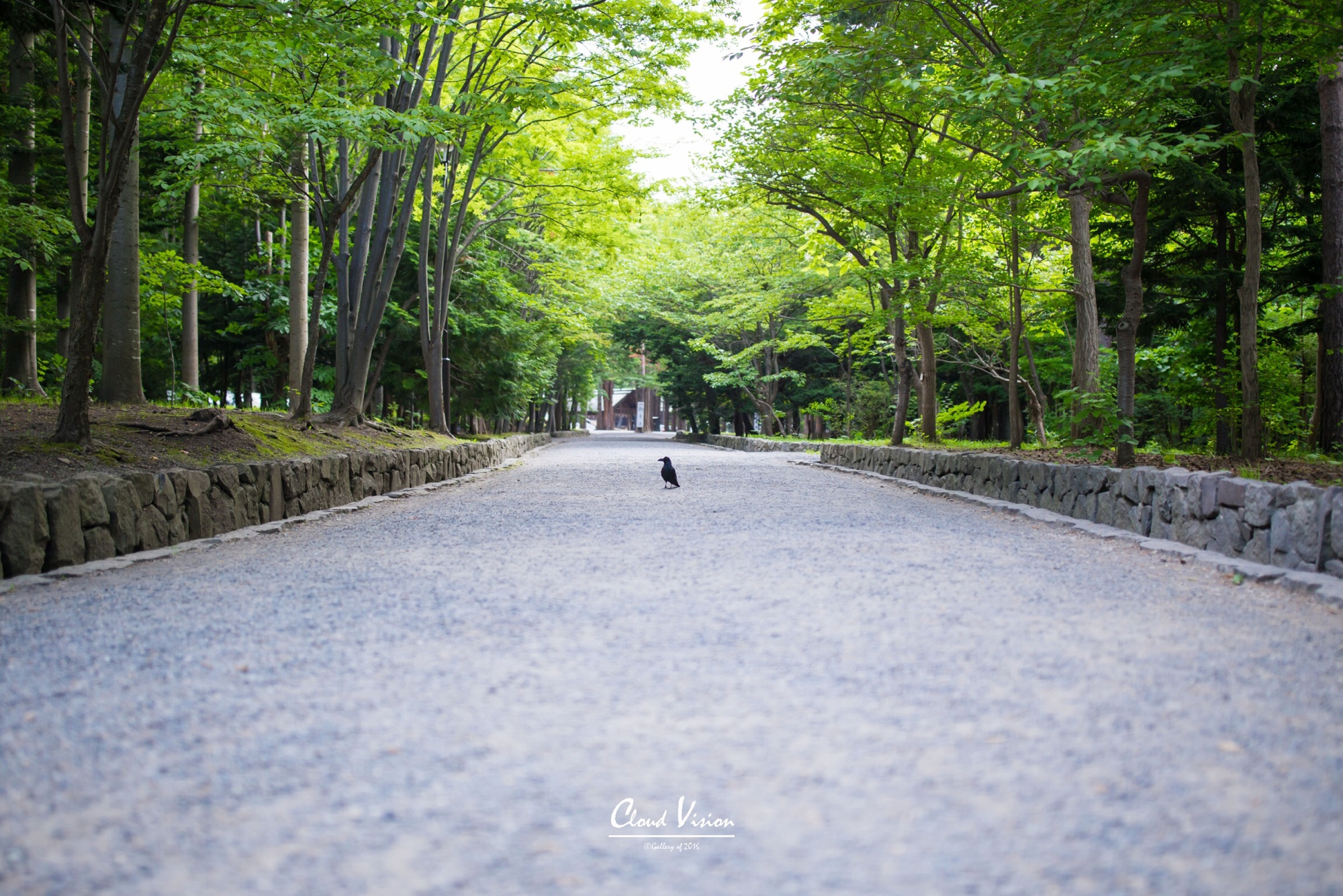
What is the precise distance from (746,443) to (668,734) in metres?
28.7

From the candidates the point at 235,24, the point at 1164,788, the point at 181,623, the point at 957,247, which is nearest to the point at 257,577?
the point at 181,623

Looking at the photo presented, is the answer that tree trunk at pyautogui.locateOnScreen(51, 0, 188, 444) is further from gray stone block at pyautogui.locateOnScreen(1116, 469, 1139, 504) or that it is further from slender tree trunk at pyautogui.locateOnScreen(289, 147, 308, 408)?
gray stone block at pyautogui.locateOnScreen(1116, 469, 1139, 504)

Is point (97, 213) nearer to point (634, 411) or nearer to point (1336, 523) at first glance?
point (1336, 523)

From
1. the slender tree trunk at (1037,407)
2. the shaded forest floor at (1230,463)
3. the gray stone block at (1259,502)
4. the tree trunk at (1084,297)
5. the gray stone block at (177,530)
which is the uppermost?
the tree trunk at (1084,297)

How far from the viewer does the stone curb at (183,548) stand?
16.9ft

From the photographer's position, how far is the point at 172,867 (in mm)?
2021

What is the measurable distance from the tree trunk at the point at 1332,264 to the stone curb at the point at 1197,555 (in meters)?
2.88

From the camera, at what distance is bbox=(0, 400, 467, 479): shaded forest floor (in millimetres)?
7094

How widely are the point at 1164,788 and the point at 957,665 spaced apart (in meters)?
1.14

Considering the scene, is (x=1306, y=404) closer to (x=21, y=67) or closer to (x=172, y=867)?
(x=172, y=867)

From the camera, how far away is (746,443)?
31.3 meters

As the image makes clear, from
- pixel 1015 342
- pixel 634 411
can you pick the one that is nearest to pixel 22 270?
pixel 1015 342

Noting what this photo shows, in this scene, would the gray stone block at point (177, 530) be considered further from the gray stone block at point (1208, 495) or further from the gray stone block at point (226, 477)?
the gray stone block at point (1208, 495)

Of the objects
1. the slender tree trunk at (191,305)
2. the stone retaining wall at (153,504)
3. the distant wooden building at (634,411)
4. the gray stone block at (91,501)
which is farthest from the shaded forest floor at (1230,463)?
the distant wooden building at (634,411)
